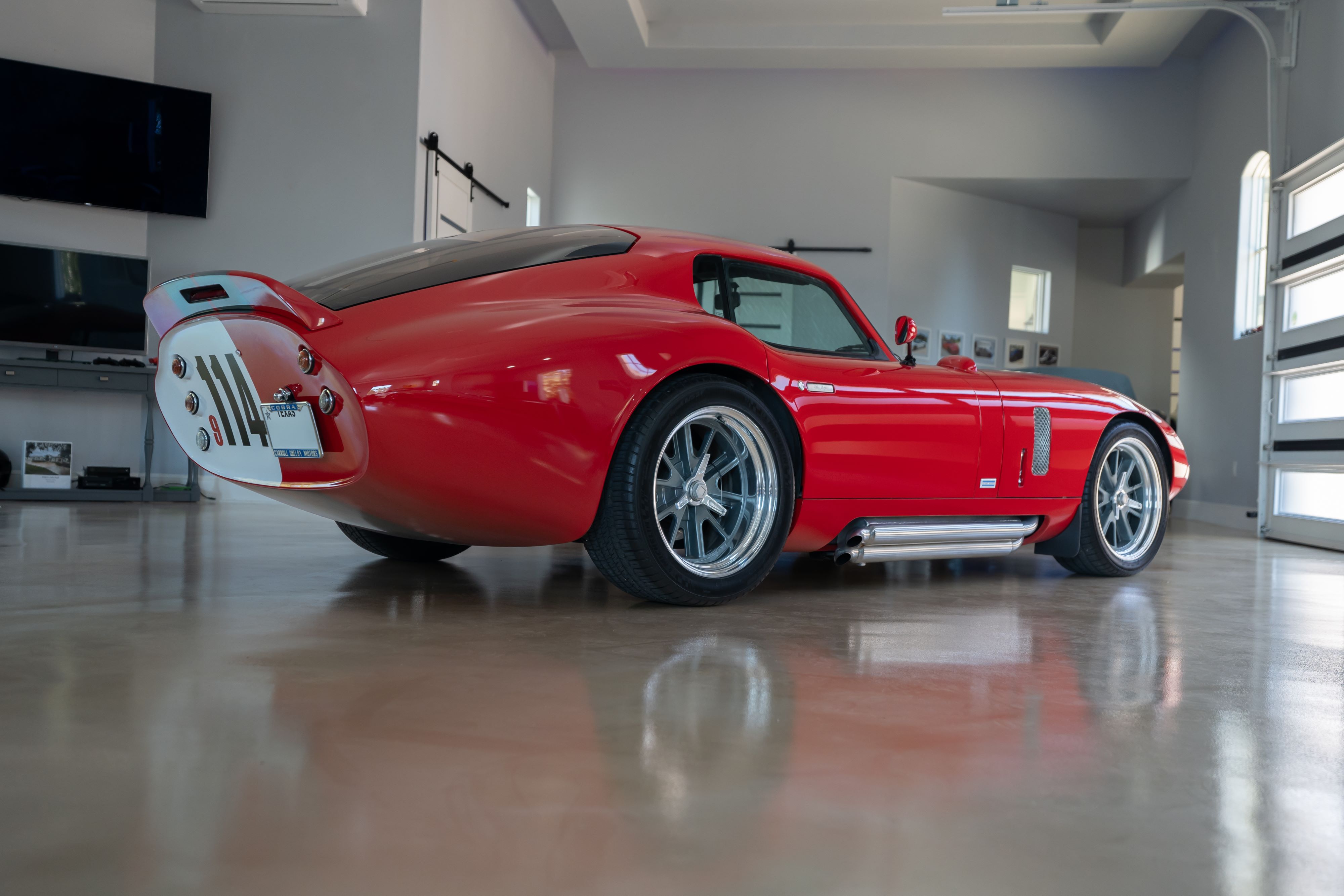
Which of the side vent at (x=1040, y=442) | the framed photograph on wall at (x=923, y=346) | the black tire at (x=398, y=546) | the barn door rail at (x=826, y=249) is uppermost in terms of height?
the barn door rail at (x=826, y=249)

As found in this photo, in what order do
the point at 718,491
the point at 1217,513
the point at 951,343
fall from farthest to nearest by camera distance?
the point at 951,343, the point at 1217,513, the point at 718,491

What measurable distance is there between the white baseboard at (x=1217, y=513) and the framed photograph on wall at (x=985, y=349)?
3.08m

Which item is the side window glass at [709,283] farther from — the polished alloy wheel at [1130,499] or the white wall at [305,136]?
the white wall at [305,136]

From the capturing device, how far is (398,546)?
3.77m

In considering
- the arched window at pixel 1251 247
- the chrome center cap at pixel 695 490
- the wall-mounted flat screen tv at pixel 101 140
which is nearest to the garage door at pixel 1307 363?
the arched window at pixel 1251 247

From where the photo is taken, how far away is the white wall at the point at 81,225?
7.78m

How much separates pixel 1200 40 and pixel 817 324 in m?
10.6

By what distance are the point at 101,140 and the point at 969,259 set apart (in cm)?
1039

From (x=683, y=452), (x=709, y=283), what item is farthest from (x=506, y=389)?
(x=709, y=283)

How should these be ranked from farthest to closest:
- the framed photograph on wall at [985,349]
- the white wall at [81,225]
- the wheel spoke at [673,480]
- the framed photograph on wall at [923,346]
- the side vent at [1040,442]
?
the framed photograph on wall at [985,349]
the framed photograph on wall at [923,346]
the white wall at [81,225]
the side vent at [1040,442]
the wheel spoke at [673,480]

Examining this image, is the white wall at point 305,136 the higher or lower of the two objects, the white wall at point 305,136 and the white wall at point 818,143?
the lower

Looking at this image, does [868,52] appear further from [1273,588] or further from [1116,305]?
[1273,588]

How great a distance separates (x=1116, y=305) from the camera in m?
15.8

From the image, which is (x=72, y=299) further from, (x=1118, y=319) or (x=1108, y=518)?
(x=1118, y=319)
